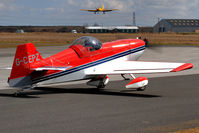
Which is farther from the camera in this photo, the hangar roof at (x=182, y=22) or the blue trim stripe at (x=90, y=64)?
the hangar roof at (x=182, y=22)

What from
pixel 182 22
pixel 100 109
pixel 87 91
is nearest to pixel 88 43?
pixel 87 91

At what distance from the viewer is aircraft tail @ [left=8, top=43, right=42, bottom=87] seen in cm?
1105

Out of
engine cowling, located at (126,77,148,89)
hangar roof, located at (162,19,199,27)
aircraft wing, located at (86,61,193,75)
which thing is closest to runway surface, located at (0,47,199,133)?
engine cowling, located at (126,77,148,89)

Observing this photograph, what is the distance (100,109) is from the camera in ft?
31.0

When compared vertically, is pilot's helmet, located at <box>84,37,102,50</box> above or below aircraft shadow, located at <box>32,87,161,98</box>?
above

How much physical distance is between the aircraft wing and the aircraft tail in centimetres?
230

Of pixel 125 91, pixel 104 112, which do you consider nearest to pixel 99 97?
pixel 125 91

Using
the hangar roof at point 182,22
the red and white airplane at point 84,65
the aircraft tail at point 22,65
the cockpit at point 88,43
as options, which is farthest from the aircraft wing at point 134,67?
the hangar roof at point 182,22

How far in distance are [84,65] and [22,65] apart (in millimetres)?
2353

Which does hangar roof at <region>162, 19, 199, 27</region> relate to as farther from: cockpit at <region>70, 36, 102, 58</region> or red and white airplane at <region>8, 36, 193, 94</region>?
cockpit at <region>70, 36, 102, 58</region>

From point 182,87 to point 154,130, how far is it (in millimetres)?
6822

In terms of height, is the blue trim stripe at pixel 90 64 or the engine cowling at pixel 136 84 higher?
the blue trim stripe at pixel 90 64

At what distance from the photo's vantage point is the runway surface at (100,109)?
24.8ft

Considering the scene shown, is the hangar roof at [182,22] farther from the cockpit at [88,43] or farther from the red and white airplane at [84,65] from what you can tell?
the cockpit at [88,43]
